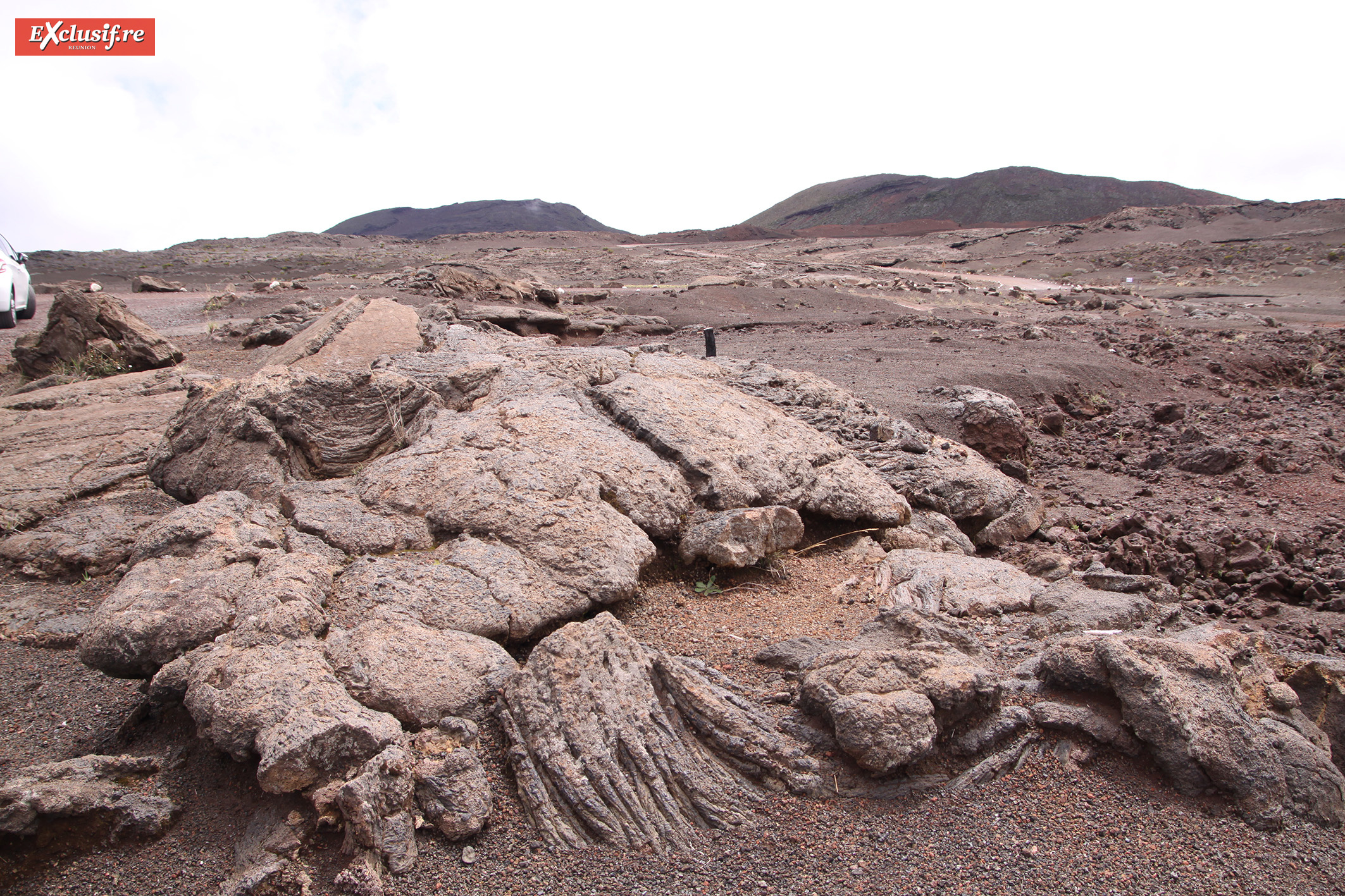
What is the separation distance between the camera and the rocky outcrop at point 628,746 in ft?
7.55

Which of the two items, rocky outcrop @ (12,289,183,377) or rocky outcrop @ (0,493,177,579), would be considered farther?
rocky outcrop @ (12,289,183,377)

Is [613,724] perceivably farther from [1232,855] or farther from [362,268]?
[362,268]

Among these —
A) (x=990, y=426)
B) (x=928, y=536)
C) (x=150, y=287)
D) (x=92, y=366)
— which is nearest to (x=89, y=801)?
(x=928, y=536)

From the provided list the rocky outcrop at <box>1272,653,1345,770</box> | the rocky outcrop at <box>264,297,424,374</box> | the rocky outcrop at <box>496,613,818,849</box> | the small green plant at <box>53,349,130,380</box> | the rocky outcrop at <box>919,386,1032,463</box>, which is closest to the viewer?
the rocky outcrop at <box>496,613,818,849</box>

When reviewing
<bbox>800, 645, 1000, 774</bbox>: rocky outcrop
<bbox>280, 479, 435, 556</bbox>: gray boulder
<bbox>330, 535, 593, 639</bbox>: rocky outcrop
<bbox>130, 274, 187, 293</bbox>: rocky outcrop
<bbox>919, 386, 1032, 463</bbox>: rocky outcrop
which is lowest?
<bbox>800, 645, 1000, 774</bbox>: rocky outcrop

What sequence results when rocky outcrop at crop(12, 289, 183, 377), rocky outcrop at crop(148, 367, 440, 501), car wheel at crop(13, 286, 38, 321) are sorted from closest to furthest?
rocky outcrop at crop(148, 367, 440, 501)
rocky outcrop at crop(12, 289, 183, 377)
car wheel at crop(13, 286, 38, 321)

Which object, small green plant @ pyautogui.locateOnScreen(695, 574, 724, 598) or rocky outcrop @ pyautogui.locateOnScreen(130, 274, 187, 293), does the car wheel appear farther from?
small green plant @ pyautogui.locateOnScreen(695, 574, 724, 598)

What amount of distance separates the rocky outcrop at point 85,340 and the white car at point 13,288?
14.8 ft

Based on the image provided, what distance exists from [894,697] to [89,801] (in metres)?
2.57

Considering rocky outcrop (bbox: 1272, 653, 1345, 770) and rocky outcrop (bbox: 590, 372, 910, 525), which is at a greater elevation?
rocky outcrop (bbox: 590, 372, 910, 525)

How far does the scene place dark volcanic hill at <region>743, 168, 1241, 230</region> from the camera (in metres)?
62.1

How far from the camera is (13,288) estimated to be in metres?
11.1

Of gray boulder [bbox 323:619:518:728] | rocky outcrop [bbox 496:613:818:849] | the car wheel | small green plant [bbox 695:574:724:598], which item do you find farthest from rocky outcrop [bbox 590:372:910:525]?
the car wheel

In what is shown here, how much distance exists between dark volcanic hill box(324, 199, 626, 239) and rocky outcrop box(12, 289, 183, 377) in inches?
3162
